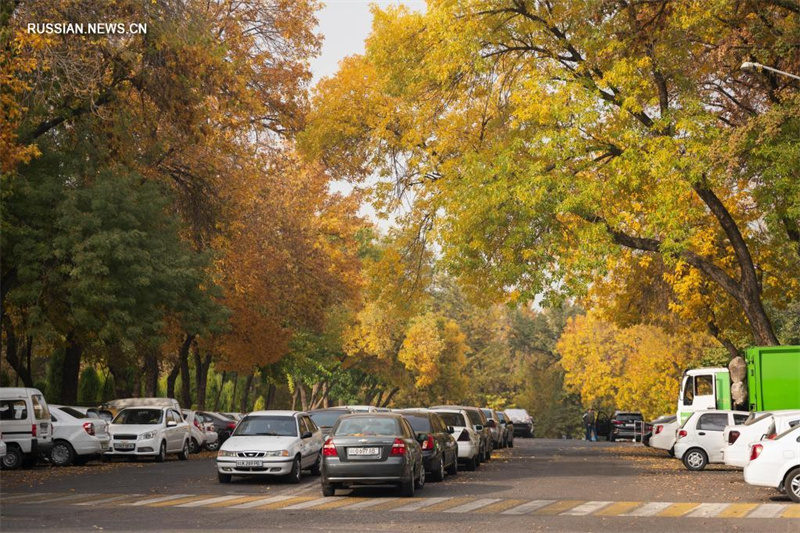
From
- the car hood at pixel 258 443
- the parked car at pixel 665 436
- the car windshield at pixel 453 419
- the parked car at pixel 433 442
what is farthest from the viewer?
the parked car at pixel 665 436

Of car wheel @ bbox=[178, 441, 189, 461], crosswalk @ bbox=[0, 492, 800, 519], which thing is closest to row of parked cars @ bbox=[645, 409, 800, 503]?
crosswalk @ bbox=[0, 492, 800, 519]

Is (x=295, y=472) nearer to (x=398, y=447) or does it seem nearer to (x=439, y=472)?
(x=439, y=472)

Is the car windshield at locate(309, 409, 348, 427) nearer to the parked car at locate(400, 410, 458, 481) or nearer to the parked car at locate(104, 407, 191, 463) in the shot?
the parked car at locate(400, 410, 458, 481)

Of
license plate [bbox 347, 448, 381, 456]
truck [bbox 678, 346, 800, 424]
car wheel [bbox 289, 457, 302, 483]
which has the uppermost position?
truck [bbox 678, 346, 800, 424]

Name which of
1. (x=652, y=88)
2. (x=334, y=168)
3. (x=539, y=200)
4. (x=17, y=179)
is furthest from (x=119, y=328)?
(x=652, y=88)

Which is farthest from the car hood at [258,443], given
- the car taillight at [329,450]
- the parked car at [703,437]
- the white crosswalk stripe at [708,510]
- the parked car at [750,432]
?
the parked car at [703,437]

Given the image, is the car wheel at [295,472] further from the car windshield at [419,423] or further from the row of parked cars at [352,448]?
the car windshield at [419,423]

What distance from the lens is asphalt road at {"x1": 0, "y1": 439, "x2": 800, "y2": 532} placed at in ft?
50.0

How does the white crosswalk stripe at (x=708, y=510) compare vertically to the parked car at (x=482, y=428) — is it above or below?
below

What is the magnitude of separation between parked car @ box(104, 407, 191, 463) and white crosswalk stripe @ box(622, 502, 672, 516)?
1733cm

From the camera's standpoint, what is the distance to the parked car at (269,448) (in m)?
22.7

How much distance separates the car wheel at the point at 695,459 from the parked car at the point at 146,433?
14.9m

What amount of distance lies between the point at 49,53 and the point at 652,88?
15.5 meters

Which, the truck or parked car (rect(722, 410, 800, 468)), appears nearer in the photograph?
parked car (rect(722, 410, 800, 468))
